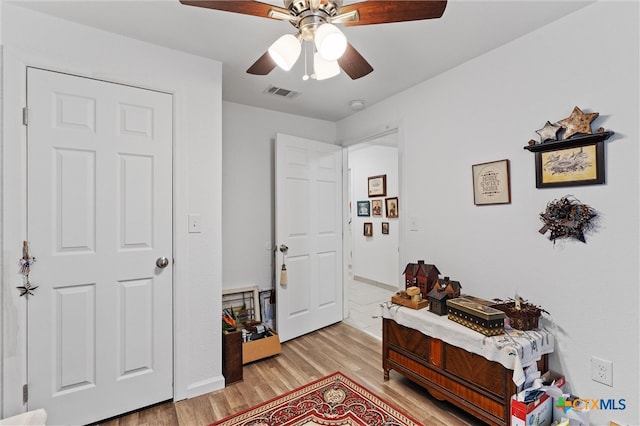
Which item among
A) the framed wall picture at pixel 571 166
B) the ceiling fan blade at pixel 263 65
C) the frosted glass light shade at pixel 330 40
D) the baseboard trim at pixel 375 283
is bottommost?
the baseboard trim at pixel 375 283

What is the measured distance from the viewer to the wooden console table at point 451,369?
1685 mm

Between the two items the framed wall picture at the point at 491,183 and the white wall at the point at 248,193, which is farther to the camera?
the white wall at the point at 248,193

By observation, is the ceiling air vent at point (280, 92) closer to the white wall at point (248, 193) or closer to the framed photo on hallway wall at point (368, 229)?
the white wall at point (248, 193)

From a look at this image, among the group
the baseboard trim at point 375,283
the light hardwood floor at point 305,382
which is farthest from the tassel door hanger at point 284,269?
the baseboard trim at point 375,283

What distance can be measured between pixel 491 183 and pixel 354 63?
1.31 meters

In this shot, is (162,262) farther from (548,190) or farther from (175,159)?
(548,190)

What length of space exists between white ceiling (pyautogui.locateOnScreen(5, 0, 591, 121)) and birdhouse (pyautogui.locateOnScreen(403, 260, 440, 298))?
1.52 m

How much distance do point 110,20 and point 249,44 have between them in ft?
2.61

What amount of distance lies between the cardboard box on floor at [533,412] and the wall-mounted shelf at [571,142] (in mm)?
1385

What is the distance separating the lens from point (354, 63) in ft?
5.06

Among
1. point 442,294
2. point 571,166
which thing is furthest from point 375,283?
point 571,166

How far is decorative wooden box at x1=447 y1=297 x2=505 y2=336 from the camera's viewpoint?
1.75m

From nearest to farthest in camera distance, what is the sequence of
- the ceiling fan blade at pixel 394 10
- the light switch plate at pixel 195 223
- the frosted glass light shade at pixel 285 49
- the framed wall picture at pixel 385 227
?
1. the ceiling fan blade at pixel 394 10
2. the frosted glass light shade at pixel 285 49
3. the light switch plate at pixel 195 223
4. the framed wall picture at pixel 385 227

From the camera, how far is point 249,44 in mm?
2055
